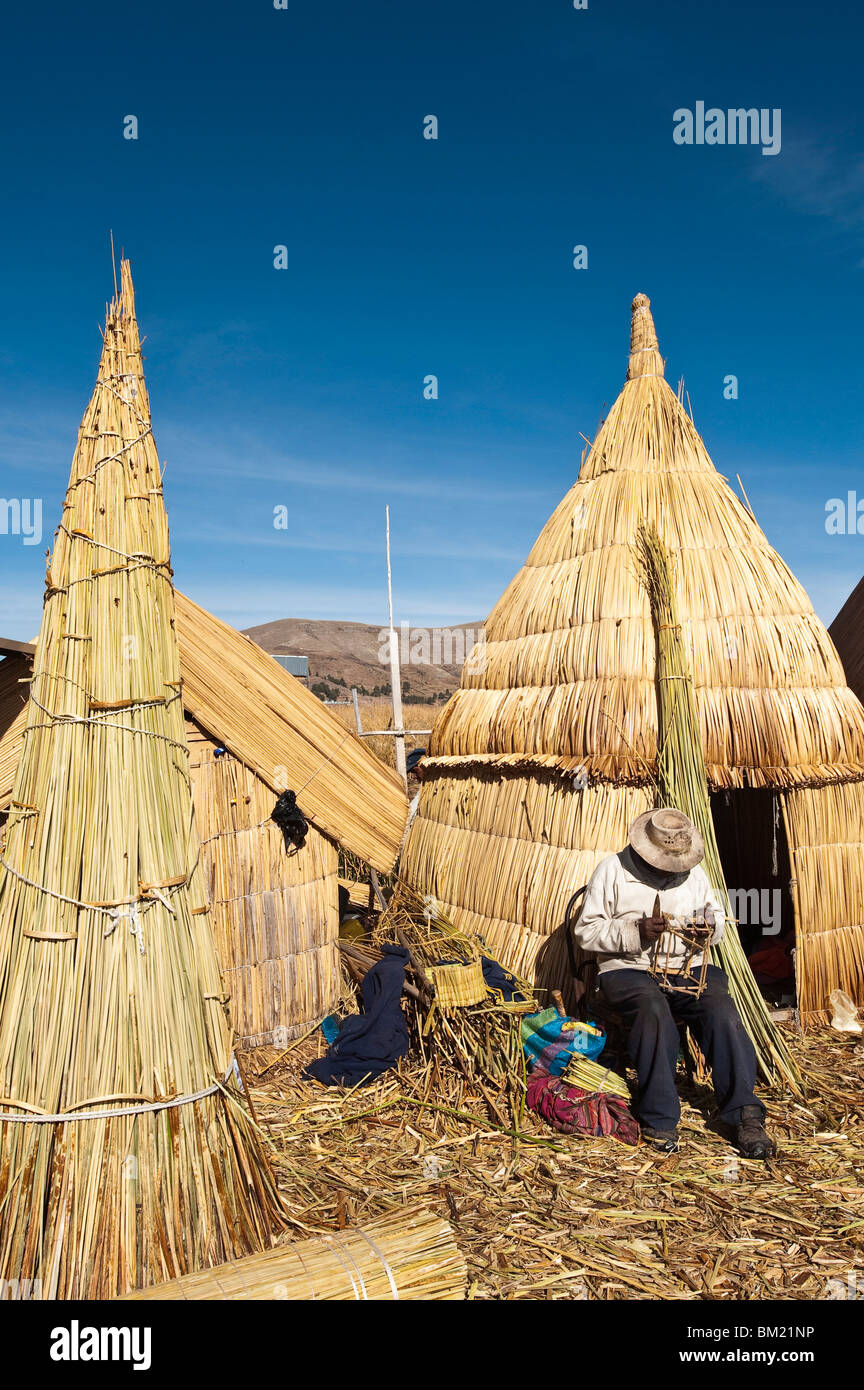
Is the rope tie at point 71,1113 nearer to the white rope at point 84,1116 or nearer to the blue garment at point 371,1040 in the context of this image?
the white rope at point 84,1116

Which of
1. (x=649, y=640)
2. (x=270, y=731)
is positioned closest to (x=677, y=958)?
(x=649, y=640)

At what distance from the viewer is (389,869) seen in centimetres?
669

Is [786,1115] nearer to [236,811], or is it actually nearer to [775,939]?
[775,939]

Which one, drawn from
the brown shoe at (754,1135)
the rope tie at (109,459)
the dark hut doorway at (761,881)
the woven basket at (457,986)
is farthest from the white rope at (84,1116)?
the dark hut doorway at (761,881)

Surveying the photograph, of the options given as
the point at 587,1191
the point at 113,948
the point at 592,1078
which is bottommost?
the point at 587,1191

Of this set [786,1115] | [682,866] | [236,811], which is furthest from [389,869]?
[786,1115]

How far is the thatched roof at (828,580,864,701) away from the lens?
7.75m

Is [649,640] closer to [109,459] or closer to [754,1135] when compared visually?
[754,1135]

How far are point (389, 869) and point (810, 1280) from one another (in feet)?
12.8

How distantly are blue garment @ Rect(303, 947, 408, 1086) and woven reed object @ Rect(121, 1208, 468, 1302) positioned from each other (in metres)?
2.21

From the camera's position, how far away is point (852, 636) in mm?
8211

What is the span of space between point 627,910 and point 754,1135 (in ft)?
3.76

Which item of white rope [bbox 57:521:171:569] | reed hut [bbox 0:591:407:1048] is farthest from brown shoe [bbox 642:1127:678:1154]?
white rope [bbox 57:521:171:569]

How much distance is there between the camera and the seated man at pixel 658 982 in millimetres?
4273
